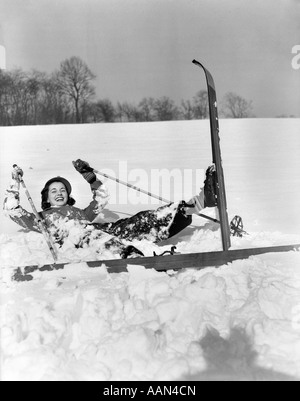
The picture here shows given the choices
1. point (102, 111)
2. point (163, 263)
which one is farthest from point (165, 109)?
point (163, 263)

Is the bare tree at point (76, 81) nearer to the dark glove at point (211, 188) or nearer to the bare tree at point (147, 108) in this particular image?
the bare tree at point (147, 108)

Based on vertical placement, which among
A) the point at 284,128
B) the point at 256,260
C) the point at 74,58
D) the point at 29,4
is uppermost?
the point at 29,4

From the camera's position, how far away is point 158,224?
4332 mm

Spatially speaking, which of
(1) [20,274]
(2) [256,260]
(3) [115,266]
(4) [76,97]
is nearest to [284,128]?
(4) [76,97]

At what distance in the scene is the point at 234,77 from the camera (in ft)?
15.6

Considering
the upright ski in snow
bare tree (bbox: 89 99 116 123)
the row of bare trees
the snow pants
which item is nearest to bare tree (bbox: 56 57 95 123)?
the row of bare trees

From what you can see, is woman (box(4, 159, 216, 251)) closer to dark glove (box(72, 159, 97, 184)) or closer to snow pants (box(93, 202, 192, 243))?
snow pants (box(93, 202, 192, 243))

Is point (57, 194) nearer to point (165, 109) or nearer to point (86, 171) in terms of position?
point (86, 171)

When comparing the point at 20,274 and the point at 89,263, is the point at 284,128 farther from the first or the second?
the point at 20,274

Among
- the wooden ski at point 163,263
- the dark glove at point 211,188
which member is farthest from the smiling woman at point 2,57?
the dark glove at point 211,188

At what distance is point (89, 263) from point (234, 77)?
7.44ft

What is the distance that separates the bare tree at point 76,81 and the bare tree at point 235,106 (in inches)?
48.5

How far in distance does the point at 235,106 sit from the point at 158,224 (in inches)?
56.7

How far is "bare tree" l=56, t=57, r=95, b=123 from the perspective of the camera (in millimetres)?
4512
